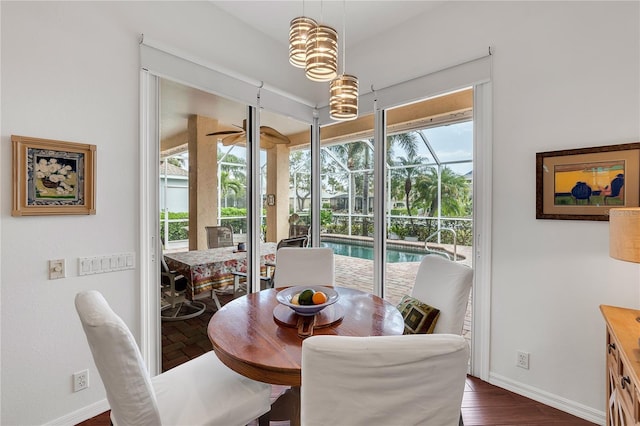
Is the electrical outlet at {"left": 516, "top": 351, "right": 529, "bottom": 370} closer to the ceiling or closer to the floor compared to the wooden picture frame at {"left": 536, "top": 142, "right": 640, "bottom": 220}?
closer to the floor

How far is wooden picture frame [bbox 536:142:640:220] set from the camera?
1732 millimetres

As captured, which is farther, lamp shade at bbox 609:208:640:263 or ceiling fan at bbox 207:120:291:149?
ceiling fan at bbox 207:120:291:149

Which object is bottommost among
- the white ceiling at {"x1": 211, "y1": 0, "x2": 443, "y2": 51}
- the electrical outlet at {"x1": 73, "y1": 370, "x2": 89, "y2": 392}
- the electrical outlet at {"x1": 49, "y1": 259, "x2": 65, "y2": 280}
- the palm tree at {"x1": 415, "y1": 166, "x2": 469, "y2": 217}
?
the electrical outlet at {"x1": 73, "y1": 370, "x2": 89, "y2": 392}

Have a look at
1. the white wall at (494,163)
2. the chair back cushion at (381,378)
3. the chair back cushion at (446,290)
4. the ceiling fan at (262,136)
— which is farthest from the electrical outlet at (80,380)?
the chair back cushion at (446,290)

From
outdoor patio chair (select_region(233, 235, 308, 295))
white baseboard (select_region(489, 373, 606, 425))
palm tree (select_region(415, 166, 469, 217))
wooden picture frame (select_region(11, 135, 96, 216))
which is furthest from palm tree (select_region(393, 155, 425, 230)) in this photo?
wooden picture frame (select_region(11, 135, 96, 216))

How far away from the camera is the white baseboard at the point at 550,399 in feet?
6.13

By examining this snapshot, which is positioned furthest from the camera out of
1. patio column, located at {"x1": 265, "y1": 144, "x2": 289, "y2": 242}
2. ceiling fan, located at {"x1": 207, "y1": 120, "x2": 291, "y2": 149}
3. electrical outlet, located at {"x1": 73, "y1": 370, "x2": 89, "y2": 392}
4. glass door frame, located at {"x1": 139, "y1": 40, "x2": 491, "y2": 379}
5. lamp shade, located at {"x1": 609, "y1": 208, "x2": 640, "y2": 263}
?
patio column, located at {"x1": 265, "y1": 144, "x2": 289, "y2": 242}

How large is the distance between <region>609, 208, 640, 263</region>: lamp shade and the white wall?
22.9 inches

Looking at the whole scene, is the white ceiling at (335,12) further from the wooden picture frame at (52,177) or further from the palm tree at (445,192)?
the wooden picture frame at (52,177)

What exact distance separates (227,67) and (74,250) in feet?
6.12

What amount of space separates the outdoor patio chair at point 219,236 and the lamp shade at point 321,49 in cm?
171

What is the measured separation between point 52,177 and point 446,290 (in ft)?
7.96

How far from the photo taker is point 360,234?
3.35 metres

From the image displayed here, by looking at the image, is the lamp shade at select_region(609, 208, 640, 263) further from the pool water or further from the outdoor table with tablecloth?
the outdoor table with tablecloth
